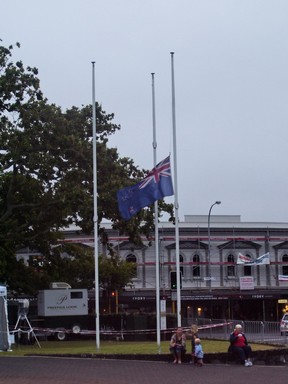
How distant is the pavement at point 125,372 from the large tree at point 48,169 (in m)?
14.5

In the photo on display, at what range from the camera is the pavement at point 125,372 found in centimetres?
2178

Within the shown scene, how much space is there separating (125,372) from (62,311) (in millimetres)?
23937

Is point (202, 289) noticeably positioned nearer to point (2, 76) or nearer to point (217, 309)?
Result: point (217, 309)

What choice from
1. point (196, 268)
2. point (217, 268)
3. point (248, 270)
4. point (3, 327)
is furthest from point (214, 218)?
point (3, 327)

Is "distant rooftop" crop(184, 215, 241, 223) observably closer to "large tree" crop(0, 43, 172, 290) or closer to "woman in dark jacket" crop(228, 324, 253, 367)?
"large tree" crop(0, 43, 172, 290)

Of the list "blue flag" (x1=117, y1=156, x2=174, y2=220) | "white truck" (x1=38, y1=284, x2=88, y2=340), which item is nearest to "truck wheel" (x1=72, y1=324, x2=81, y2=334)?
"white truck" (x1=38, y1=284, x2=88, y2=340)

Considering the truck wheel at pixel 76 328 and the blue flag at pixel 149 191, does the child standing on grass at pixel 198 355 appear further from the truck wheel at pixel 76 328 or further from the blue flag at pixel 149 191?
the truck wheel at pixel 76 328

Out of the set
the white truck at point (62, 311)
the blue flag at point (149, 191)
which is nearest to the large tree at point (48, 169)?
the white truck at point (62, 311)

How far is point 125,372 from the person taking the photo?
24.1 metres

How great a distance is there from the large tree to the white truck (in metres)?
3.35

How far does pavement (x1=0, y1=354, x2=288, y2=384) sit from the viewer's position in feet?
71.5

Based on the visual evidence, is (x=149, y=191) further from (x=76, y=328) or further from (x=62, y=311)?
(x=76, y=328)

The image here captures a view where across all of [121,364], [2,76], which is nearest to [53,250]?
[2,76]

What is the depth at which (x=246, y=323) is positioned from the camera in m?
40.8
